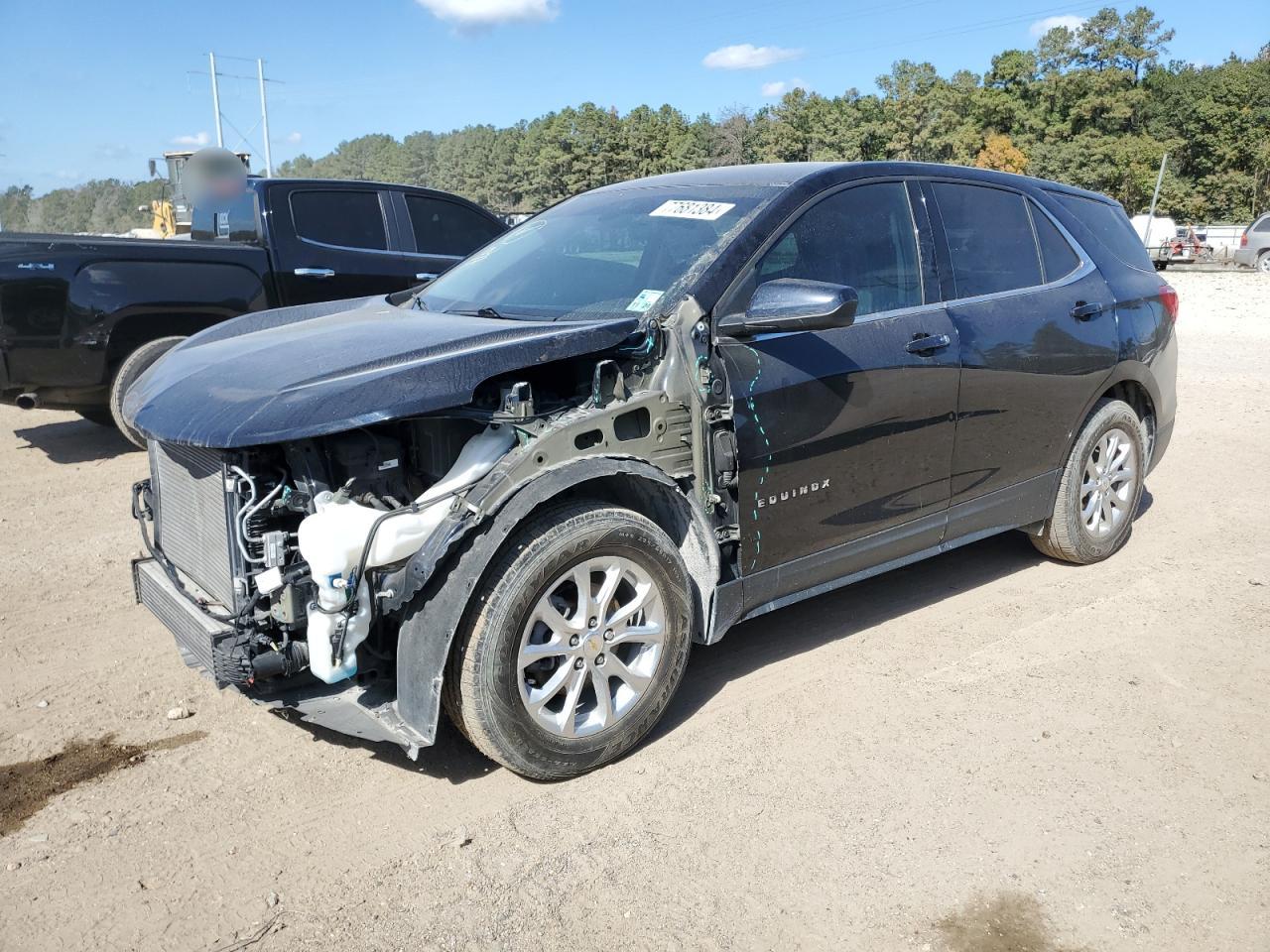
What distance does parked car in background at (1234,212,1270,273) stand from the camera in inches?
1014

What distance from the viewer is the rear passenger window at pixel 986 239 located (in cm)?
427

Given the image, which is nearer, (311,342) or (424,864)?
(424,864)

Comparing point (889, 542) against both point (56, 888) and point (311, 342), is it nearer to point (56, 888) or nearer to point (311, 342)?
point (311, 342)

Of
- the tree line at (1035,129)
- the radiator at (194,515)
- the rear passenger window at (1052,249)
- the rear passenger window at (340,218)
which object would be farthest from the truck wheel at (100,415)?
the tree line at (1035,129)

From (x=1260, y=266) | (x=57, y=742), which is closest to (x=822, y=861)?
(x=57, y=742)

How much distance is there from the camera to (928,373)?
157 inches

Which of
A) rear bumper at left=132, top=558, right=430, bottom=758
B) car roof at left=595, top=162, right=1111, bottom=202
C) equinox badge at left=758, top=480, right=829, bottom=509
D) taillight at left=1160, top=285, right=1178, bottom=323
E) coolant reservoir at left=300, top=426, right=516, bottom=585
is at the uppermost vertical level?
car roof at left=595, top=162, right=1111, bottom=202

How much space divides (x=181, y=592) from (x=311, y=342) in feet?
3.05

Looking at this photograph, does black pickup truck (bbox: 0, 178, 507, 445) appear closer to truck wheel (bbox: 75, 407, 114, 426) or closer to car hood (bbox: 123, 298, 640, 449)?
truck wheel (bbox: 75, 407, 114, 426)

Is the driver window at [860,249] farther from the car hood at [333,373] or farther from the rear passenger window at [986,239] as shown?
the car hood at [333,373]

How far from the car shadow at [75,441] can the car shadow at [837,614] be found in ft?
17.7

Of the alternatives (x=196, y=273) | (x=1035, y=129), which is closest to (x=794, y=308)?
(x=196, y=273)

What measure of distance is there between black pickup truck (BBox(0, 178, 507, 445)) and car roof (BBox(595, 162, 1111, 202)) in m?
2.31

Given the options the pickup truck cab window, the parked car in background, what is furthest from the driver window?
the parked car in background
